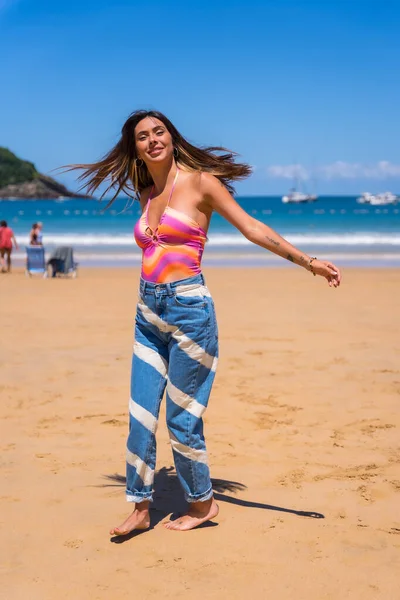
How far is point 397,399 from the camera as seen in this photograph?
5836 millimetres

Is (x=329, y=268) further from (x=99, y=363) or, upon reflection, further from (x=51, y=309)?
(x=51, y=309)

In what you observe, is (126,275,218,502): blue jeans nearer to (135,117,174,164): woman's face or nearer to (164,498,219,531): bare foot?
(164,498,219,531): bare foot

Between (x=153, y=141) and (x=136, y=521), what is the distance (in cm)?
180

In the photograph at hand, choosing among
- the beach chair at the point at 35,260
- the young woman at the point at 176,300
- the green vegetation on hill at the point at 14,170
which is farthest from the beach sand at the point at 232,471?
the green vegetation on hill at the point at 14,170

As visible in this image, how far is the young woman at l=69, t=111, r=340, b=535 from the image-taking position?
334 centimetres

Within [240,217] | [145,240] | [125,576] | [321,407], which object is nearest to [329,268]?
[240,217]

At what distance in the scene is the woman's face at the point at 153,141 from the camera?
3.43 metres

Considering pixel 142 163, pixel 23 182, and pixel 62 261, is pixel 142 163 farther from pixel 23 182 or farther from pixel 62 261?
pixel 23 182

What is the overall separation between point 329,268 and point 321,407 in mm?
2519

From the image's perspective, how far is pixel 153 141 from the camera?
11.2ft

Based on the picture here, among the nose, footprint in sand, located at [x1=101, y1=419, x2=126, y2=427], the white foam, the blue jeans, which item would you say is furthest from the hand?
the white foam

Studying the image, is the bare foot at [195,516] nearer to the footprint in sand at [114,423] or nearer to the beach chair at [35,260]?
the footprint in sand at [114,423]

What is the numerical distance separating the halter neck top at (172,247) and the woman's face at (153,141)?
0.21 meters

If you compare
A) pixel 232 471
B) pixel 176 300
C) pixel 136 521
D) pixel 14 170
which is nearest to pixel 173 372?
pixel 176 300
